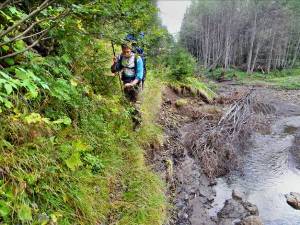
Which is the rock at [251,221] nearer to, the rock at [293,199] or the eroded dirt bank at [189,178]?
the eroded dirt bank at [189,178]

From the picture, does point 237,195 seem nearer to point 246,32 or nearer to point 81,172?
point 81,172

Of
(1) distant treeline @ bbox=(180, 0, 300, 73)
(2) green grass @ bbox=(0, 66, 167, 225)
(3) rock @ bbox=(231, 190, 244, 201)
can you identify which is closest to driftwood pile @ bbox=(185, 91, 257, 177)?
(3) rock @ bbox=(231, 190, 244, 201)

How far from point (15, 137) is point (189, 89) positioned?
1022 centimetres

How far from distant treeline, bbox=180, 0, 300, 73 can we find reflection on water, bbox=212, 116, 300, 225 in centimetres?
2816

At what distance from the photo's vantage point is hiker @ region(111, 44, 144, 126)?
559 centimetres

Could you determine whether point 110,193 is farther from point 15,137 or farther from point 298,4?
point 298,4

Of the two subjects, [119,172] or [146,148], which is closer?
[119,172]

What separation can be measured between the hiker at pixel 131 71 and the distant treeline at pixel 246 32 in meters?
32.5

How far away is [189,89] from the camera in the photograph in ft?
42.1

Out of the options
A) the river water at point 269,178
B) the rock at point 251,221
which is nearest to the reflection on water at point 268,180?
the river water at point 269,178

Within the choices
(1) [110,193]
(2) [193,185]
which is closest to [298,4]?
(2) [193,185]

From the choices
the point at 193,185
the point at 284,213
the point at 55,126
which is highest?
the point at 55,126

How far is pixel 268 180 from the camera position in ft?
26.1

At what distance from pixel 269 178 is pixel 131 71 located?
4816 mm
